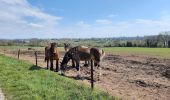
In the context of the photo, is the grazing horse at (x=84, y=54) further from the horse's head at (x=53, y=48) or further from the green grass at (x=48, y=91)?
the green grass at (x=48, y=91)

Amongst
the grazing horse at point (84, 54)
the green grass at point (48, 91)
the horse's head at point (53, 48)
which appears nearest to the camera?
the green grass at point (48, 91)

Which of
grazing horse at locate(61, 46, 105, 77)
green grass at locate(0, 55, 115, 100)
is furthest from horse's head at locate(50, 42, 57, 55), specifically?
green grass at locate(0, 55, 115, 100)

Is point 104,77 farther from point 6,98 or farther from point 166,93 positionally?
point 6,98

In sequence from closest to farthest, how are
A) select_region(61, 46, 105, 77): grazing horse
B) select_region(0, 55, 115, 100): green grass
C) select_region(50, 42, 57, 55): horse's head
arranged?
select_region(0, 55, 115, 100): green grass
select_region(61, 46, 105, 77): grazing horse
select_region(50, 42, 57, 55): horse's head

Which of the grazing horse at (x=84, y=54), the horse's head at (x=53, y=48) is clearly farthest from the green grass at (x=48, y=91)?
the horse's head at (x=53, y=48)

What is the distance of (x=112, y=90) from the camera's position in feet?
54.4

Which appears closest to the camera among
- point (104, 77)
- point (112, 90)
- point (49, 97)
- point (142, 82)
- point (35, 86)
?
point (49, 97)

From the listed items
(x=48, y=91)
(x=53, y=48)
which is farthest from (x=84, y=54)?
(x=48, y=91)

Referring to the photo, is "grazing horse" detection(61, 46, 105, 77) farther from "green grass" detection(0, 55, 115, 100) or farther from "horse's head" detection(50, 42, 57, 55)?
"green grass" detection(0, 55, 115, 100)

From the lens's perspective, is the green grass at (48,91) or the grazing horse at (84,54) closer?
the green grass at (48,91)

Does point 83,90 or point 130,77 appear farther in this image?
point 130,77

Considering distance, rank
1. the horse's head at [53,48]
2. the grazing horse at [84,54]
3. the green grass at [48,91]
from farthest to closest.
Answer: the horse's head at [53,48] → the grazing horse at [84,54] → the green grass at [48,91]

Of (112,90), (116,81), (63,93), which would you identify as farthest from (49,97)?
(116,81)

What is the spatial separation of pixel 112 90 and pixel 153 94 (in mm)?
2056
